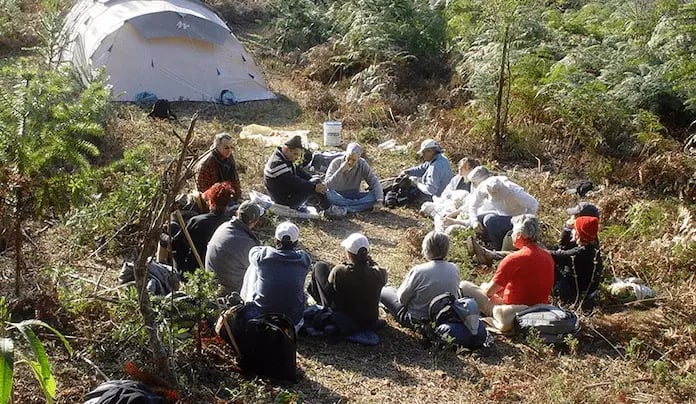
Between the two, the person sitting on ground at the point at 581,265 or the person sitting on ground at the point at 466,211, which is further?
the person sitting on ground at the point at 466,211

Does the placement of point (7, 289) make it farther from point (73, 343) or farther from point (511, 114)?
point (511, 114)

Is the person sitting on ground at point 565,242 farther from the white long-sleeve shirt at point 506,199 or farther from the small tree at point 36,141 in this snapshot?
the small tree at point 36,141

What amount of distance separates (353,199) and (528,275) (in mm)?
3473

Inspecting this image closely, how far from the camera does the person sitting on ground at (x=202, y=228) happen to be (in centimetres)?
652

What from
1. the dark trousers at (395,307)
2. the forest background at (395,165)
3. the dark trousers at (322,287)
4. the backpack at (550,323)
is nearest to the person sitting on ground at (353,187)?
the forest background at (395,165)

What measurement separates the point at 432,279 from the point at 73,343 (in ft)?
9.00

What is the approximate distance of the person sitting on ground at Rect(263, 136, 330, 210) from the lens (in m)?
8.78

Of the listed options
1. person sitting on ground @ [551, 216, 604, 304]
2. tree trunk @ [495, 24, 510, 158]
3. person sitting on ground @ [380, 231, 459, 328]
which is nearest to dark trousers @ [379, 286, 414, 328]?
person sitting on ground @ [380, 231, 459, 328]

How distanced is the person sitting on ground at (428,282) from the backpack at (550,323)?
0.59 m

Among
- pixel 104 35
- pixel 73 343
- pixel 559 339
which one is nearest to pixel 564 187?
pixel 559 339

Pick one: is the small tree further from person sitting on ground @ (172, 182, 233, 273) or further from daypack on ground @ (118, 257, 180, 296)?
person sitting on ground @ (172, 182, 233, 273)

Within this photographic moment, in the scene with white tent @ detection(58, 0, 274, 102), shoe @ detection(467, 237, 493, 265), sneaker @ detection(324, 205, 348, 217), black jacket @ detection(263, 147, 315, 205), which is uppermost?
white tent @ detection(58, 0, 274, 102)

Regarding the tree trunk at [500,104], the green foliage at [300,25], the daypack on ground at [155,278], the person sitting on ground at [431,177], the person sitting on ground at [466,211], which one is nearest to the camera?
the daypack on ground at [155,278]

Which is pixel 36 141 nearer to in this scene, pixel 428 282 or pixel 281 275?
pixel 281 275
